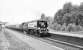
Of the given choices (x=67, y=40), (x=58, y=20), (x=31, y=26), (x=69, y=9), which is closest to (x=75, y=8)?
(x=69, y=9)

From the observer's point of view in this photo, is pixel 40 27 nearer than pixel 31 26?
Yes

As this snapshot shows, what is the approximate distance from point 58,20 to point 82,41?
2716 inches

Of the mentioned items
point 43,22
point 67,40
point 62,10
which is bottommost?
point 67,40

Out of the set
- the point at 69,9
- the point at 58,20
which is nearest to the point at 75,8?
the point at 69,9

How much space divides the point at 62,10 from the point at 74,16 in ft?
60.6

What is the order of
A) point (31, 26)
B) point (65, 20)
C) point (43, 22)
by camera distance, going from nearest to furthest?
point (43, 22) → point (31, 26) → point (65, 20)

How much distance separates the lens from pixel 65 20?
2874 inches

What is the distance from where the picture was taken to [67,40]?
17875 millimetres

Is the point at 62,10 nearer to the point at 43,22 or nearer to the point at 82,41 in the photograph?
the point at 43,22

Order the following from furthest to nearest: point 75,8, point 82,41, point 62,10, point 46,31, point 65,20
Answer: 1. point 62,10
2. point 75,8
3. point 65,20
4. point 46,31
5. point 82,41

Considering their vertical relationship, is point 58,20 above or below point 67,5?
below

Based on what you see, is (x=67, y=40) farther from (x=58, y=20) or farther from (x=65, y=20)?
(x=58, y=20)

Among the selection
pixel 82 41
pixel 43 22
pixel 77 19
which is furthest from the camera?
pixel 77 19

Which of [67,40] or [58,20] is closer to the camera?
[67,40]
